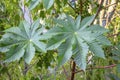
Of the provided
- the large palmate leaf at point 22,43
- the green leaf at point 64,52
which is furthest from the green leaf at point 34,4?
the green leaf at point 64,52

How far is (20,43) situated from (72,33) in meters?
0.22

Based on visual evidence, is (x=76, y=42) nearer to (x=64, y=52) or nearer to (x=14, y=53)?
(x=64, y=52)

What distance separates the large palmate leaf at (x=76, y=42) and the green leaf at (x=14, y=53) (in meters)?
0.12

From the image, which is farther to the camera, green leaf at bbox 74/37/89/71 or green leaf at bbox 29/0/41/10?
green leaf at bbox 29/0/41/10

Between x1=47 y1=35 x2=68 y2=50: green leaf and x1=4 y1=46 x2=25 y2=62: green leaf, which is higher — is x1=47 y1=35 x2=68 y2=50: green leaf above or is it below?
above

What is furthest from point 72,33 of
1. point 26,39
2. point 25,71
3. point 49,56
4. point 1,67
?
point 25,71

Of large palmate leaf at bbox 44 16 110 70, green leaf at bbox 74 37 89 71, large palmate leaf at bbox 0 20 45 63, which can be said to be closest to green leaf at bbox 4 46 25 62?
large palmate leaf at bbox 0 20 45 63

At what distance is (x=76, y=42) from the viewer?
115 cm

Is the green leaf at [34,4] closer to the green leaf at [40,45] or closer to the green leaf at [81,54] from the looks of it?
the green leaf at [40,45]

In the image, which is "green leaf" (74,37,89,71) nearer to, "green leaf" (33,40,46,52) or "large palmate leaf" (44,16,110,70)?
"large palmate leaf" (44,16,110,70)

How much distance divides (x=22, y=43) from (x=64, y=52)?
23cm

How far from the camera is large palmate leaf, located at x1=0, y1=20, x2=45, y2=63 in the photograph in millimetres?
1222

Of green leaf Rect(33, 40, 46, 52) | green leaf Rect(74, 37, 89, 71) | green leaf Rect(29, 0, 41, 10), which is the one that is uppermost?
green leaf Rect(29, 0, 41, 10)

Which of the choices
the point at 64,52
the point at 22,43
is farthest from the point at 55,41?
the point at 22,43
